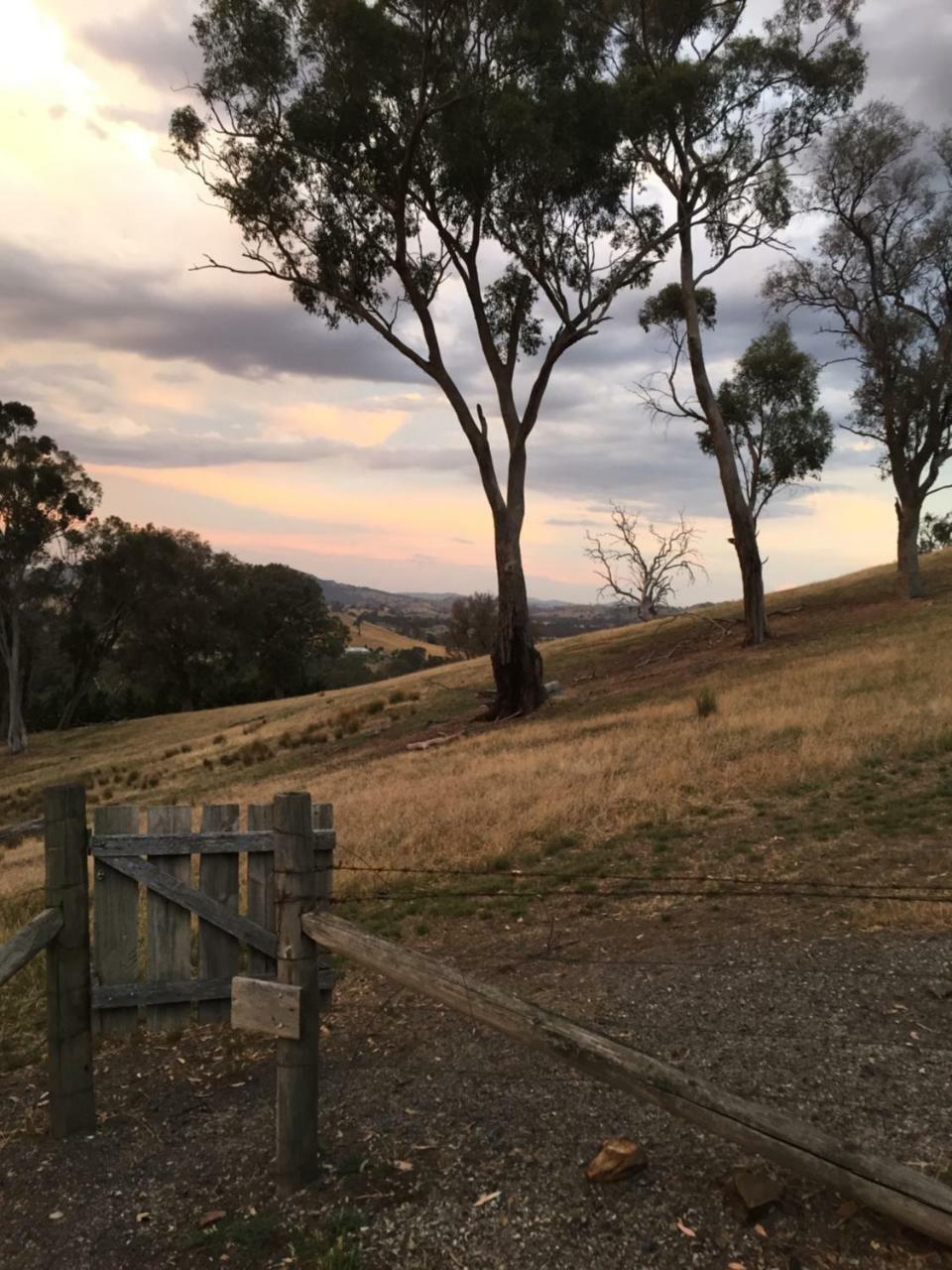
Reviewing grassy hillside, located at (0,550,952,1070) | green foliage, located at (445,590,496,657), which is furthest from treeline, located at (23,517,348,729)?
grassy hillside, located at (0,550,952,1070)

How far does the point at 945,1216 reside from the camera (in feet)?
8.26

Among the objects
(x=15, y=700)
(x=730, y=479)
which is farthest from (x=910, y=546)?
(x=15, y=700)

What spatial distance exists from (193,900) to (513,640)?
17059 millimetres

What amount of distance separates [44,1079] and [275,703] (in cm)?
3880

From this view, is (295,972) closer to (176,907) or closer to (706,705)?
(176,907)

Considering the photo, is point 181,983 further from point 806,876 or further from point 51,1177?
point 806,876

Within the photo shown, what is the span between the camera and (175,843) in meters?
4.69

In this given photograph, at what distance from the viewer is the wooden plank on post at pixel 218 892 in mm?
4801

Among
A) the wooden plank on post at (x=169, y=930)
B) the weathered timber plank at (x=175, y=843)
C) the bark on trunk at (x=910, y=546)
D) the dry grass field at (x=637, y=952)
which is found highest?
the bark on trunk at (x=910, y=546)

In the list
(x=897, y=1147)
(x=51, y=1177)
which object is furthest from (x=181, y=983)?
(x=897, y=1147)

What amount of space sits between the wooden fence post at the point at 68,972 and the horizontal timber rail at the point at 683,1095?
135cm

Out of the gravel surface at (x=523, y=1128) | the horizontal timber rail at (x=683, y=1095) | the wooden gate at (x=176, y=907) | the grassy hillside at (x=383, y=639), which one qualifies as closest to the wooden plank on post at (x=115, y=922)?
the wooden gate at (x=176, y=907)

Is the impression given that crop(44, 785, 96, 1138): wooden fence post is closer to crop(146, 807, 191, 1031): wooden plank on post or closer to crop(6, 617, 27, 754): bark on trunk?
crop(146, 807, 191, 1031): wooden plank on post

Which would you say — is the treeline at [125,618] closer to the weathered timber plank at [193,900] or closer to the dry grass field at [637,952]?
the dry grass field at [637,952]
